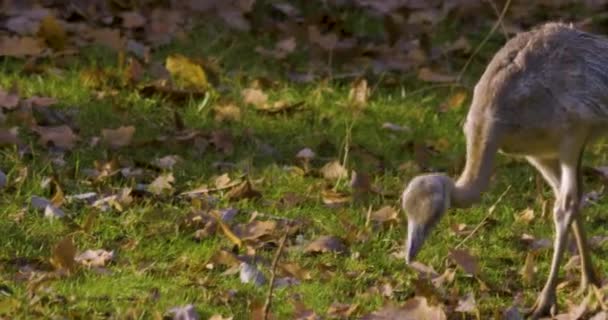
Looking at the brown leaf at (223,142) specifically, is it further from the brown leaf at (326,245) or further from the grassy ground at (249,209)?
the brown leaf at (326,245)

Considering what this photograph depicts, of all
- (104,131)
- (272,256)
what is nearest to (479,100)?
(272,256)

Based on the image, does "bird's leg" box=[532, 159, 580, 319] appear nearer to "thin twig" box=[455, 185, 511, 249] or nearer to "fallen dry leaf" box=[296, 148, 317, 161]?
"thin twig" box=[455, 185, 511, 249]

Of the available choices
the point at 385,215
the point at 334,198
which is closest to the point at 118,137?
the point at 334,198

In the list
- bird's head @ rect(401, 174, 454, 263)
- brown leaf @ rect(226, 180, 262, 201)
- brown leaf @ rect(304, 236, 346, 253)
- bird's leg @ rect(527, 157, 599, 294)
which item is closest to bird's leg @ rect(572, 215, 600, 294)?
bird's leg @ rect(527, 157, 599, 294)

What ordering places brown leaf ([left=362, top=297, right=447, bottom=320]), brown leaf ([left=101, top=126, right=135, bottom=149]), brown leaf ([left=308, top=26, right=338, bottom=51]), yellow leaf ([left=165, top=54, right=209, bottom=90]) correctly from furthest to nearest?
brown leaf ([left=308, top=26, right=338, bottom=51])
yellow leaf ([left=165, top=54, right=209, bottom=90])
brown leaf ([left=101, top=126, right=135, bottom=149])
brown leaf ([left=362, top=297, right=447, bottom=320])

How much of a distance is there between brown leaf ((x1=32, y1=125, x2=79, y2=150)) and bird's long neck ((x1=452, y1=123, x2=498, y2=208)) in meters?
2.42

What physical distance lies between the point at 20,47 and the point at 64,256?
126 inches

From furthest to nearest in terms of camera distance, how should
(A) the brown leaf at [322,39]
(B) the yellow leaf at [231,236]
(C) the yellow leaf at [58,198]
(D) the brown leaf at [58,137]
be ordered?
(A) the brown leaf at [322,39] < (D) the brown leaf at [58,137] < (C) the yellow leaf at [58,198] < (B) the yellow leaf at [231,236]

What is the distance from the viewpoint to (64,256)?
6.77 metres

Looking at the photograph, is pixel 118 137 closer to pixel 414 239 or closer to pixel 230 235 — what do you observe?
pixel 230 235

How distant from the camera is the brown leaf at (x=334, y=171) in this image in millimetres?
8344

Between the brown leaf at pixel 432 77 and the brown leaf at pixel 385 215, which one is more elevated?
the brown leaf at pixel 385 215

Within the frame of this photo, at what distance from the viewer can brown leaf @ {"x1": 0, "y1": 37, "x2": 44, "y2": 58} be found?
382 inches

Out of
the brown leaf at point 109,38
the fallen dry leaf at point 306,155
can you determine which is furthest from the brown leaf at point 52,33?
the fallen dry leaf at point 306,155
